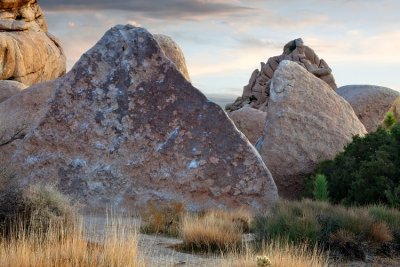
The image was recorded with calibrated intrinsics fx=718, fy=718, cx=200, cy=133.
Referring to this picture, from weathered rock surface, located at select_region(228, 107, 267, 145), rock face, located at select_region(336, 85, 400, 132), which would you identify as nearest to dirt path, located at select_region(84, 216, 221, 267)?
weathered rock surface, located at select_region(228, 107, 267, 145)

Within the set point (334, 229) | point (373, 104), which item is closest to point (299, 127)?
point (334, 229)

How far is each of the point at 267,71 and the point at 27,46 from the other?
753 inches

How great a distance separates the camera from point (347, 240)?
10156 mm

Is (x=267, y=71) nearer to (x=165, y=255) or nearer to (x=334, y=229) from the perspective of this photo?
(x=334, y=229)

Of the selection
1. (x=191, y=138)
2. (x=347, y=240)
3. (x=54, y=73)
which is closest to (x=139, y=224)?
(x=191, y=138)

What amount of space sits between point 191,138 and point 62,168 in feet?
8.87

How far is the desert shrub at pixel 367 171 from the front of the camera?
1510 cm

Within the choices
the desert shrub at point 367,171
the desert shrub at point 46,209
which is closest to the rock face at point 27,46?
the desert shrub at point 367,171

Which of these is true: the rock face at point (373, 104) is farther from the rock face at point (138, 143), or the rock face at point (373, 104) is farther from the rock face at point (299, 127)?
the rock face at point (138, 143)

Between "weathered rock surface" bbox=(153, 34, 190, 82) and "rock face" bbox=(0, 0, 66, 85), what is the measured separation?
33.6 m

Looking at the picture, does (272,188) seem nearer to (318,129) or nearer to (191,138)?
(191,138)

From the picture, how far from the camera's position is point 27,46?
54.5 m

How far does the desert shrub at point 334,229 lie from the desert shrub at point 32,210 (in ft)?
9.23

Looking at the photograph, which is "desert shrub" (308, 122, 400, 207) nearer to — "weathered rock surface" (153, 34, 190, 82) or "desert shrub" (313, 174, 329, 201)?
"desert shrub" (313, 174, 329, 201)
